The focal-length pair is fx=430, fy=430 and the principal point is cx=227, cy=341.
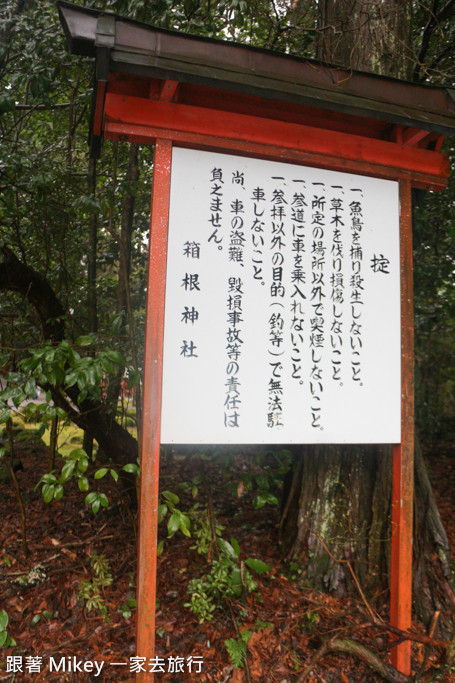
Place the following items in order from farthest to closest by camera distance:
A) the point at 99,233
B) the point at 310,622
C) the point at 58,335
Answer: the point at 99,233 → the point at 58,335 → the point at 310,622

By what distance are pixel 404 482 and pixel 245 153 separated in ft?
7.52

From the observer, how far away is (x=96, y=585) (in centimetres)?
326

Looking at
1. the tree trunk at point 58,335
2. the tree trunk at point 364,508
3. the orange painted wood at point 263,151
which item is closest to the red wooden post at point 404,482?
the orange painted wood at point 263,151

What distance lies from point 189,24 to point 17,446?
20.1 feet

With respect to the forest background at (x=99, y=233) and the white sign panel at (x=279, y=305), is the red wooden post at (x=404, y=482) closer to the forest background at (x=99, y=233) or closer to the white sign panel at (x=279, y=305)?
the white sign panel at (x=279, y=305)

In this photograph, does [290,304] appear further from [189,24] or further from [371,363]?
[189,24]

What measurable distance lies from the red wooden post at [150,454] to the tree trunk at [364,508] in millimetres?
1362

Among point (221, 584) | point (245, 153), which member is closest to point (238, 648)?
point (221, 584)

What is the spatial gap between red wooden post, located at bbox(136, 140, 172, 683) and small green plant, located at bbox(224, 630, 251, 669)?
579mm

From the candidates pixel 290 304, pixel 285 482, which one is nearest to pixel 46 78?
pixel 290 304

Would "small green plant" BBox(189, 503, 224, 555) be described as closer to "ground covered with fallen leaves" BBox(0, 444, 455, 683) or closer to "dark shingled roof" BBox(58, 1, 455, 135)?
"ground covered with fallen leaves" BBox(0, 444, 455, 683)

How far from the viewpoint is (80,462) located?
262 cm

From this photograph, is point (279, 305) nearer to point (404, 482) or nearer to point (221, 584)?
point (404, 482)

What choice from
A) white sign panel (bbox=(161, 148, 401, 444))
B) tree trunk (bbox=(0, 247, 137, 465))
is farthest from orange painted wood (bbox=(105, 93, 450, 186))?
tree trunk (bbox=(0, 247, 137, 465))
